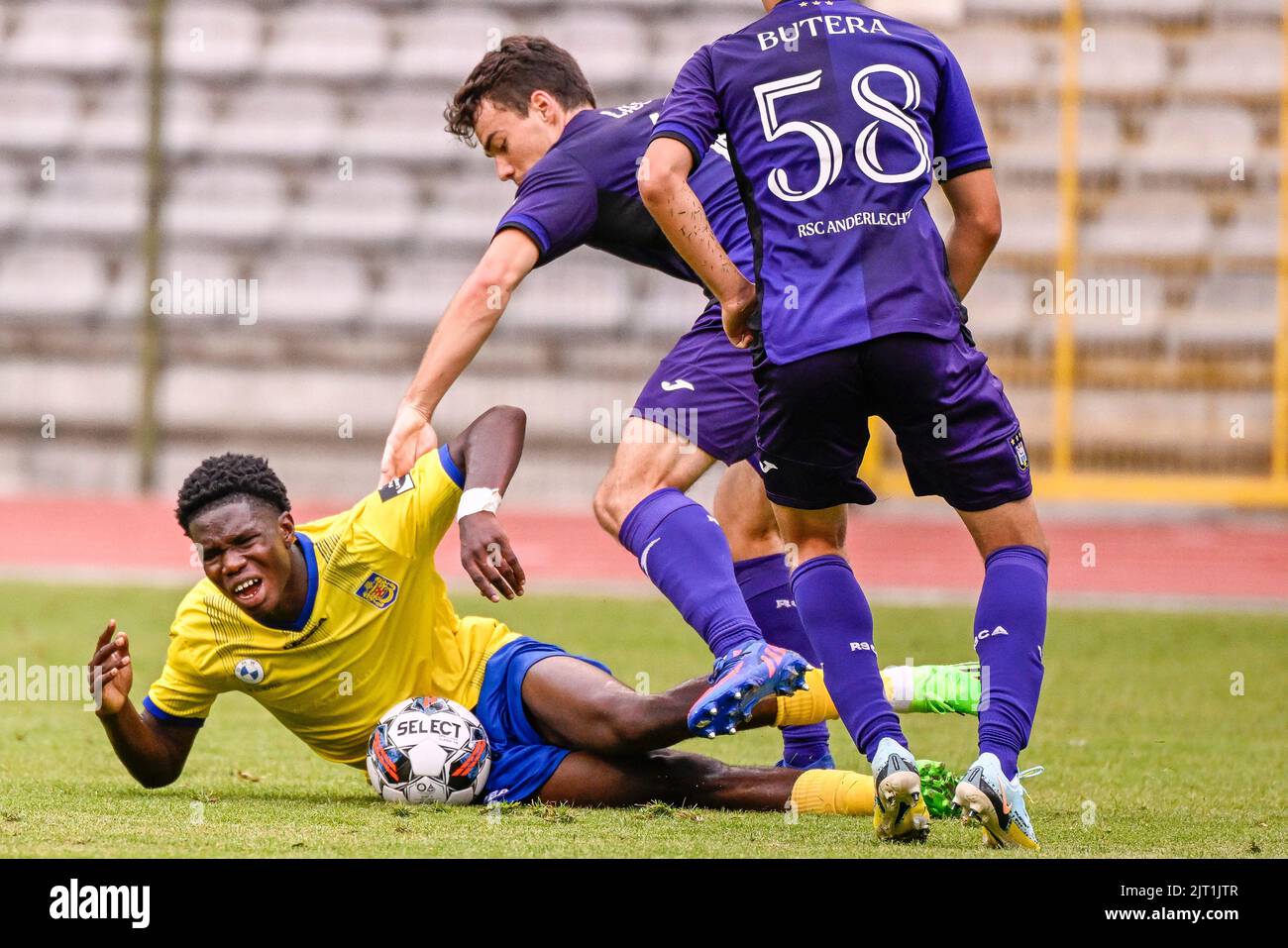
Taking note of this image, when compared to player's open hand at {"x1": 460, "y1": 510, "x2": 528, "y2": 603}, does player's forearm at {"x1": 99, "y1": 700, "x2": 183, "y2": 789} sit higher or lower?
lower

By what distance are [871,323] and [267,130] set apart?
526 inches

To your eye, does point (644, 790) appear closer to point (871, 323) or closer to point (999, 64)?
point (871, 323)

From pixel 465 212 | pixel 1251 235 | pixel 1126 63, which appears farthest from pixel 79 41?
pixel 1251 235

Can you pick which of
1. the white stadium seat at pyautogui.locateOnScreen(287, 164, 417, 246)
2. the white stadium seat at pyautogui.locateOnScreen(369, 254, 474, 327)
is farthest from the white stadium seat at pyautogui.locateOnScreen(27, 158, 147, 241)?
the white stadium seat at pyautogui.locateOnScreen(369, 254, 474, 327)

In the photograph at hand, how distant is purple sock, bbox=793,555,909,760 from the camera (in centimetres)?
386

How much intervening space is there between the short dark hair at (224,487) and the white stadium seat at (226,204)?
38.0ft

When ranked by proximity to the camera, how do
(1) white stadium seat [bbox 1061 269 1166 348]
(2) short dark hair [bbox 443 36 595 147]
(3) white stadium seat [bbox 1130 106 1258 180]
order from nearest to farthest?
(2) short dark hair [bbox 443 36 595 147]
(1) white stadium seat [bbox 1061 269 1166 348]
(3) white stadium seat [bbox 1130 106 1258 180]

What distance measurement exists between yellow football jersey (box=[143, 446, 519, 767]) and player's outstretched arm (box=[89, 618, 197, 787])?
0.24 feet

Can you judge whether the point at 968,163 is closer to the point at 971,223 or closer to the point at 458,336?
the point at 971,223

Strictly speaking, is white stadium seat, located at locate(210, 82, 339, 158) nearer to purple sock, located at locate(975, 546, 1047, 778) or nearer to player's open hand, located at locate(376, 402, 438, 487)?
player's open hand, located at locate(376, 402, 438, 487)

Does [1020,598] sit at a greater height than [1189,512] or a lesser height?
lesser

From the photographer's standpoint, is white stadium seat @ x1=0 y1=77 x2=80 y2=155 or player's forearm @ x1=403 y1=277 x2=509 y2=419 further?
white stadium seat @ x1=0 y1=77 x2=80 y2=155

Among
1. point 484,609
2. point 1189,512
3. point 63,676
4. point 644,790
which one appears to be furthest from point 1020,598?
point 1189,512

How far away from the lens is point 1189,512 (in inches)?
501
